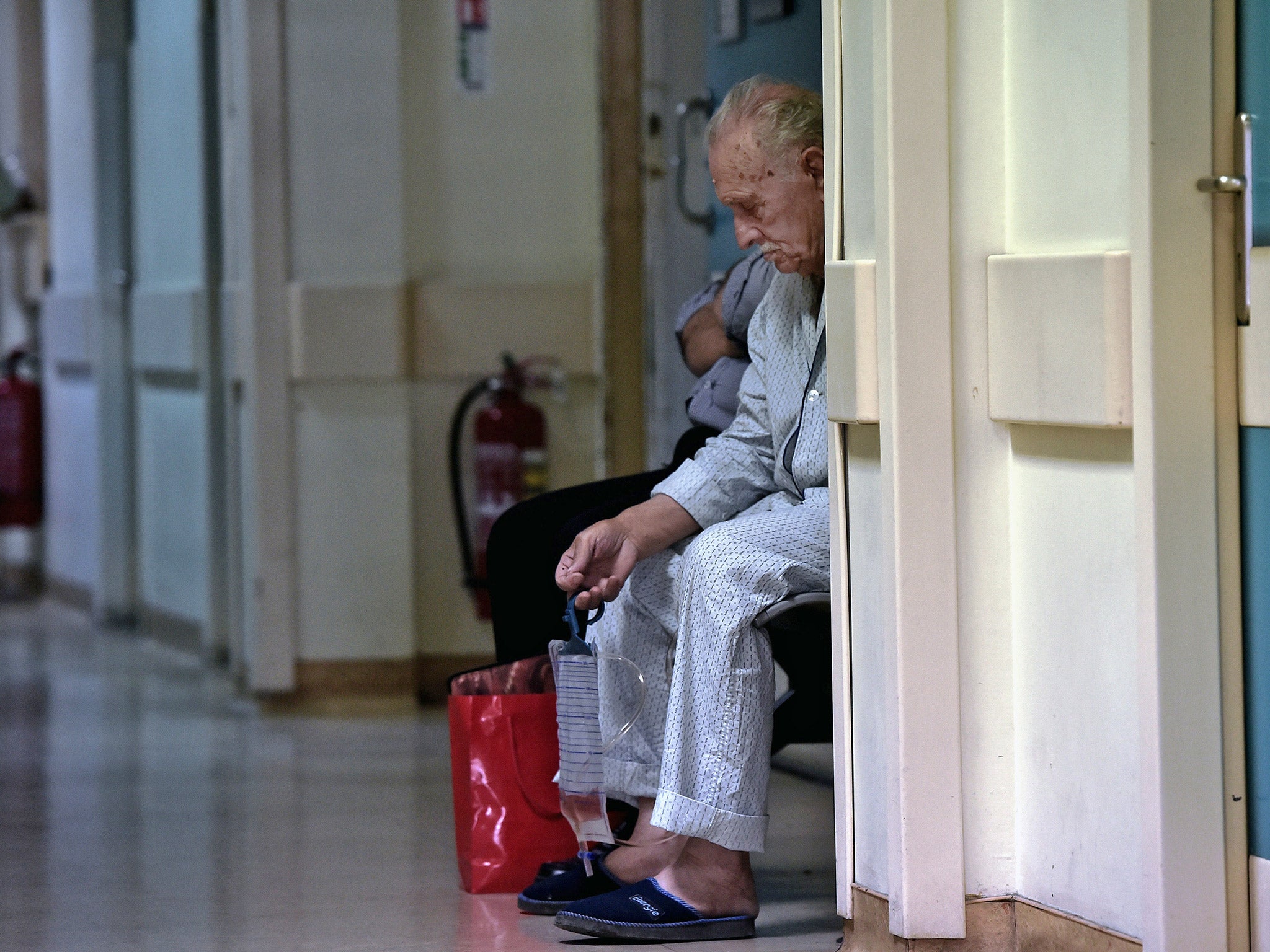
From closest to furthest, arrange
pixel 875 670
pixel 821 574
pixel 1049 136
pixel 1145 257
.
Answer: pixel 1145 257 < pixel 1049 136 < pixel 875 670 < pixel 821 574

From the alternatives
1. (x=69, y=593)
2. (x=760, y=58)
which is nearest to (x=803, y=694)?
(x=760, y=58)

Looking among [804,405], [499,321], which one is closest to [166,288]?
[499,321]

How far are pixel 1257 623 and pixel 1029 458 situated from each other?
33 centimetres

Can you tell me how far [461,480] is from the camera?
4680mm

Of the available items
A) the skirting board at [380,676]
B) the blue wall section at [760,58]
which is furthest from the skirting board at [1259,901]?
the skirting board at [380,676]

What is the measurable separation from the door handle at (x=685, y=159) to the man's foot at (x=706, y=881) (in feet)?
6.52

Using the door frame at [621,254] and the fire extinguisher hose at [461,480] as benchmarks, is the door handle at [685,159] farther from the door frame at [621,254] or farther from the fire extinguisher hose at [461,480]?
the fire extinguisher hose at [461,480]

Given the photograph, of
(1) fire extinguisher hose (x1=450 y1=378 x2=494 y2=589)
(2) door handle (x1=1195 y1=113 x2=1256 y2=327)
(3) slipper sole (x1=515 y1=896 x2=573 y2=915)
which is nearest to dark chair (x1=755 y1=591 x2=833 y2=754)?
(3) slipper sole (x1=515 y1=896 x2=573 y2=915)

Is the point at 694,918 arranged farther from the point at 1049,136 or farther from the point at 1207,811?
the point at 1049,136

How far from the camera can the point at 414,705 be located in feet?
15.5

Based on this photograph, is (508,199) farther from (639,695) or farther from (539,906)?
(539,906)

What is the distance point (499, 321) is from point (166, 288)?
1782 millimetres

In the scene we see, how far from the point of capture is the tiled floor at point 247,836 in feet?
8.64

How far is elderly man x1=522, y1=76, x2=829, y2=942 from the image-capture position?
7.95 feet
